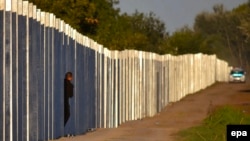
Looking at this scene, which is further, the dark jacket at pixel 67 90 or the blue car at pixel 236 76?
the blue car at pixel 236 76

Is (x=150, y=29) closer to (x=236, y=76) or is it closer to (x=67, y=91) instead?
(x=236, y=76)

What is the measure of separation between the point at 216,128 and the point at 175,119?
1148 centimetres

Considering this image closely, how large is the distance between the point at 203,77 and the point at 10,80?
4117 cm

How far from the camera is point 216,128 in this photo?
23.7 metres

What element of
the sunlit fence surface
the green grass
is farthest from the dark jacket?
the green grass

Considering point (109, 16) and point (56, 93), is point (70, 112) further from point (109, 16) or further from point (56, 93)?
point (109, 16)

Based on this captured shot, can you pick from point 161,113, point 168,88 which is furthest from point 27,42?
point 168,88

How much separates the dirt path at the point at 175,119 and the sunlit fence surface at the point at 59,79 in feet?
1.92

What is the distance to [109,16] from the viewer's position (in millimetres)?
63656

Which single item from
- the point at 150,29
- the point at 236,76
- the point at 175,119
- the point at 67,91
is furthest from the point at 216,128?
the point at 150,29

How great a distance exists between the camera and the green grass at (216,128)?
832 inches

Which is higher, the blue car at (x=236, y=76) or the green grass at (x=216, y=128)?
the blue car at (x=236, y=76)

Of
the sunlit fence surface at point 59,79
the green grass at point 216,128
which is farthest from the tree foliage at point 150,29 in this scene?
the green grass at point 216,128

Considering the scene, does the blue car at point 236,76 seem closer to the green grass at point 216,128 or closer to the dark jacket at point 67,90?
the green grass at point 216,128
